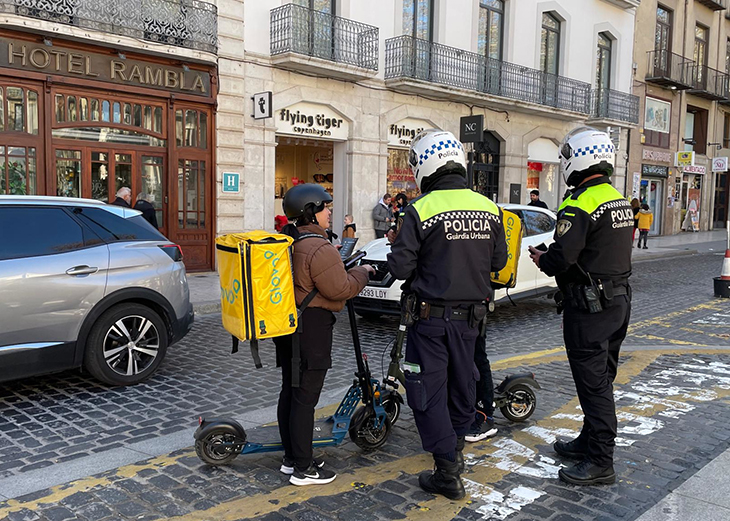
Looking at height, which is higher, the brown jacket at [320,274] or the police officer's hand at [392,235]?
the police officer's hand at [392,235]

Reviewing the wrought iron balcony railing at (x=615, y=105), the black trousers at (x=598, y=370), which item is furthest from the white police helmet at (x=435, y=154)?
the wrought iron balcony railing at (x=615, y=105)

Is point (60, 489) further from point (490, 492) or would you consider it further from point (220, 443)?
point (490, 492)

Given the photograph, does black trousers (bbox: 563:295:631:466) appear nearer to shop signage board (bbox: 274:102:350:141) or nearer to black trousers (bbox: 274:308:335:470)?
black trousers (bbox: 274:308:335:470)

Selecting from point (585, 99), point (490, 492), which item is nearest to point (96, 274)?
point (490, 492)

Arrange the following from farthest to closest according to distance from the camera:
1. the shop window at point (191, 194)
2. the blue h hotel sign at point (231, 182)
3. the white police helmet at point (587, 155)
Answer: the blue h hotel sign at point (231, 182) → the shop window at point (191, 194) → the white police helmet at point (587, 155)

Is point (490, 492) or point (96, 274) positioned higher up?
point (96, 274)

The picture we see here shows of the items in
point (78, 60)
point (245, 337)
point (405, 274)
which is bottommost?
point (245, 337)

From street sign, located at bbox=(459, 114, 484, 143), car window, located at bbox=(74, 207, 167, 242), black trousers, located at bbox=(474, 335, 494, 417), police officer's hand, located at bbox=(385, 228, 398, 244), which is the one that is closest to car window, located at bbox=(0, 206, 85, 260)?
car window, located at bbox=(74, 207, 167, 242)

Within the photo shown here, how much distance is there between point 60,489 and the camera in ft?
12.3

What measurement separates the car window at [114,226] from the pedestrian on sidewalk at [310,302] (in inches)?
Result: 112

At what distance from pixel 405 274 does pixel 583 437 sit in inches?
65.4

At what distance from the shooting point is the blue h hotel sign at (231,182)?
1461 centimetres

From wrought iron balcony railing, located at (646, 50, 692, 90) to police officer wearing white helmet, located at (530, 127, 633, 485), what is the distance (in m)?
28.1

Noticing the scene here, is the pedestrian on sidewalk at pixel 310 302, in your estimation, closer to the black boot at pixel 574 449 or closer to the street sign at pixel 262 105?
the black boot at pixel 574 449
